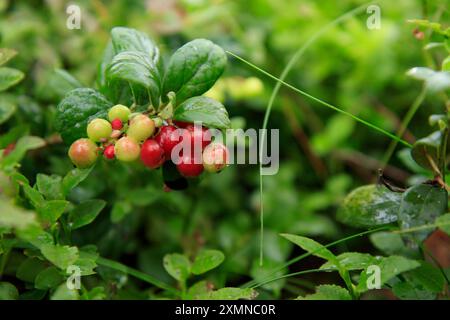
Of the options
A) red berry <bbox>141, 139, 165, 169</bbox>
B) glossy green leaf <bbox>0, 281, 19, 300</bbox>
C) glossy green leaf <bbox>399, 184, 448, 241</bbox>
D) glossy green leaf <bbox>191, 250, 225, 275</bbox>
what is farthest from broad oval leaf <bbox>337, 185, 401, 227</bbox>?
glossy green leaf <bbox>0, 281, 19, 300</bbox>

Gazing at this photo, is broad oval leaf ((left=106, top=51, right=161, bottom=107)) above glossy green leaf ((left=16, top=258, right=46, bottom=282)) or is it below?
above

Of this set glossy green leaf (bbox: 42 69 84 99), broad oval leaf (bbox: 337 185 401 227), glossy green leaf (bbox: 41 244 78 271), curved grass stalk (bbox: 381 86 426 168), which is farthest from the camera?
curved grass stalk (bbox: 381 86 426 168)

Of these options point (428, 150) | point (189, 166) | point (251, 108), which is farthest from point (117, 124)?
point (251, 108)

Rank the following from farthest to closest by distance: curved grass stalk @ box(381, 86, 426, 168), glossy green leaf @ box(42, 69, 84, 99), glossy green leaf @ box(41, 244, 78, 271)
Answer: curved grass stalk @ box(381, 86, 426, 168)
glossy green leaf @ box(42, 69, 84, 99)
glossy green leaf @ box(41, 244, 78, 271)

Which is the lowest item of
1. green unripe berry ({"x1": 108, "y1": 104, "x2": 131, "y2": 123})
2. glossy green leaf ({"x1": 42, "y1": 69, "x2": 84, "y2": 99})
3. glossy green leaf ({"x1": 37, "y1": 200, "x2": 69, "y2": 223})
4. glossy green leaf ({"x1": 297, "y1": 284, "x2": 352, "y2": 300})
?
glossy green leaf ({"x1": 297, "y1": 284, "x2": 352, "y2": 300})

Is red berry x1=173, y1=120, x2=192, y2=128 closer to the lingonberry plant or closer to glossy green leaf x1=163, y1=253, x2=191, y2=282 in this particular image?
the lingonberry plant

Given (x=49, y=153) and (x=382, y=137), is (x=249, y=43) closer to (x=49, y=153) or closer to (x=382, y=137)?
(x=382, y=137)

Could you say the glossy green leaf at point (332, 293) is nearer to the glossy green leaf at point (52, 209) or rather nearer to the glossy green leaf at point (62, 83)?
the glossy green leaf at point (52, 209)

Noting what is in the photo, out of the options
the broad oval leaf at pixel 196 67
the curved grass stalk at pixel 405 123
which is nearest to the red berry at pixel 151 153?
the broad oval leaf at pixel 196 67
